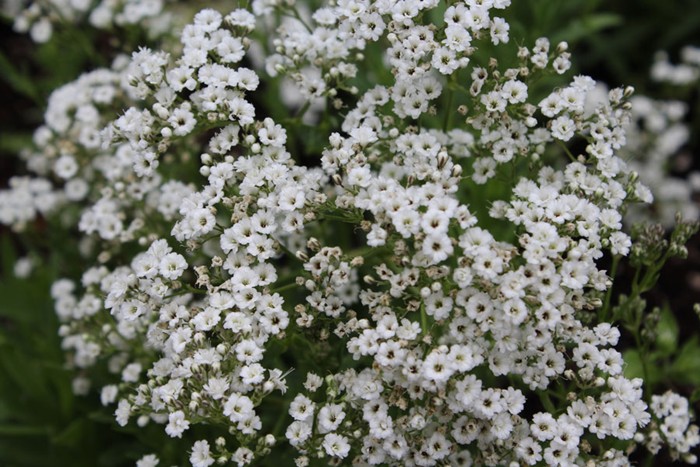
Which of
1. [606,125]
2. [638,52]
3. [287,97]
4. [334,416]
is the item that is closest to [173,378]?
[334,416]

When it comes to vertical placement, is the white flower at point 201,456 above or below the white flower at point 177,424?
below

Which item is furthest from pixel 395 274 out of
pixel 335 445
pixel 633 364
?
pixel 633 364

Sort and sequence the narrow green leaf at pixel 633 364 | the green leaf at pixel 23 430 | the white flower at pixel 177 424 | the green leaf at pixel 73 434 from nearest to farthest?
the white flower at pixel 177 424, the narrow green leaf at pixel 633 364, the green leaf at pixel 73 434, the green leaf at pixel 23 430

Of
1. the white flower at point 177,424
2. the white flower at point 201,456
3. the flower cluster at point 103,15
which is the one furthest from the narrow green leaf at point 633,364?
the flower cluster at point 103,15

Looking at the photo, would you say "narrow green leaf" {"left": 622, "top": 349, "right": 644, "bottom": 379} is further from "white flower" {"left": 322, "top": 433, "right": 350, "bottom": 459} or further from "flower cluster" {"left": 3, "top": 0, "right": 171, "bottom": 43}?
"flower cluster" {"left": 3, "top": 0, "right": 171, "bottom": 43}

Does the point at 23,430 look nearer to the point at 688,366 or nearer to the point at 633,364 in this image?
the point at 633,364

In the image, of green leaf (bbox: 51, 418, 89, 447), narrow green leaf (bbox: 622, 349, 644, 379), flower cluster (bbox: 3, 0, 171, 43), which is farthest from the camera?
flower cluster (bbox: 3, 0, 171, 43)

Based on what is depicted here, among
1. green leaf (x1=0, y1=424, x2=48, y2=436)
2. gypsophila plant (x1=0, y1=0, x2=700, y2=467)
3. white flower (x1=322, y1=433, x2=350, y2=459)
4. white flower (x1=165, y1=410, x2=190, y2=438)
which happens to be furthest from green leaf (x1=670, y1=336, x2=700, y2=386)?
green leaf (x1=0, y1=424, x2=48, y2=436)

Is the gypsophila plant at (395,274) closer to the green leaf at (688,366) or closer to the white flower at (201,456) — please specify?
the white flower at (201,456)

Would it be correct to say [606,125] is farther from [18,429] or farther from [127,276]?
[18,429]
